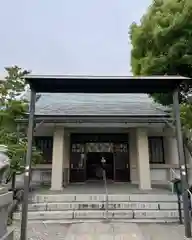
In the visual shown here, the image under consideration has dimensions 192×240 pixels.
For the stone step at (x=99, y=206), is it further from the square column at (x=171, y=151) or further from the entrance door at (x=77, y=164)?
the entrance door at (x=77, y=164)

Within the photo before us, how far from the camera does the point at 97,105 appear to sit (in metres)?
10.4

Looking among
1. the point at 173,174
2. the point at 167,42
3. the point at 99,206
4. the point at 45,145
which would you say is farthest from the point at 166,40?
the point at 45,145

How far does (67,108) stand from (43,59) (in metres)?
7.67

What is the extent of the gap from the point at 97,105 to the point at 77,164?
10.7 feet

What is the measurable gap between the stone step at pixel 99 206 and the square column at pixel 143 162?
81.5 inches

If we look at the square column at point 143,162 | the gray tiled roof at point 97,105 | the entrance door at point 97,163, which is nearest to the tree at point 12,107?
the gray tiled roof at point 97,105

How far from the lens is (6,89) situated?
6.23 meters

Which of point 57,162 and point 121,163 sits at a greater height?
point 57,162

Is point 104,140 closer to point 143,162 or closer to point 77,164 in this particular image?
point 77,164

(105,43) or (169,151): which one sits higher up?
(105,43)

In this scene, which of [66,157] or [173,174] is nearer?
[173,174]

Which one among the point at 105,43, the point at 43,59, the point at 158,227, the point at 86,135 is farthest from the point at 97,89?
the point at 43,59

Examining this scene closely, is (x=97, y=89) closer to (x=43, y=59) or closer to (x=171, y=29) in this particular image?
(x=171, y=29)

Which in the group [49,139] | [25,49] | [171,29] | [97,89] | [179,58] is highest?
[25,49]
